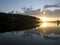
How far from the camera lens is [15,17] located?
582 ft

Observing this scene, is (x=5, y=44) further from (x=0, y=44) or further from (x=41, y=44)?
(x=41, y=44)

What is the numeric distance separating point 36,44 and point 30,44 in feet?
2.98

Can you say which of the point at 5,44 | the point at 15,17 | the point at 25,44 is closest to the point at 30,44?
the point at 25,44

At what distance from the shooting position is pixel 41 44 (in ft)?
75.9

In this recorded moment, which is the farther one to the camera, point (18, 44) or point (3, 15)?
point (3, 15)

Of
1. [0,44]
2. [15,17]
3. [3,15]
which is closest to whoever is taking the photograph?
[0,44]

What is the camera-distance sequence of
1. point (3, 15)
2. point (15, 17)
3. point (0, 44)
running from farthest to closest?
point (15, 17) < point (3, 15) < point (0, 44)

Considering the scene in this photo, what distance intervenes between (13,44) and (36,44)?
345 centimetres

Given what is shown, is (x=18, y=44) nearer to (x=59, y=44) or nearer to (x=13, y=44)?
(x=13, y=44)

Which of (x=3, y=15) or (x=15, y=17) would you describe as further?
(x=15, y=17)

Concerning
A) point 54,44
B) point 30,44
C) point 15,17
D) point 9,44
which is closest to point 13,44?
point 9,44

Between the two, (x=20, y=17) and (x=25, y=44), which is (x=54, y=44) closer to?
(x=25, y=44)

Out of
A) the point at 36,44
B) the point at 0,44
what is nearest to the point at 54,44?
the point at 36,44

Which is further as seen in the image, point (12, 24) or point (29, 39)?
point (12, 24)
